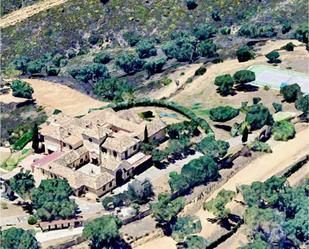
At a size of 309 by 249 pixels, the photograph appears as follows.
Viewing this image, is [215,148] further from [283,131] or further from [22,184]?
[22,184]

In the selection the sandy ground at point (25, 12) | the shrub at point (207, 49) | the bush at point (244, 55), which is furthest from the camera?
the sandy ground at point (25, 12)

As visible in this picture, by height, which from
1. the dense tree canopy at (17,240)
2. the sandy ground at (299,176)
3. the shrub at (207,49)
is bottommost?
the shrub at (207,49)

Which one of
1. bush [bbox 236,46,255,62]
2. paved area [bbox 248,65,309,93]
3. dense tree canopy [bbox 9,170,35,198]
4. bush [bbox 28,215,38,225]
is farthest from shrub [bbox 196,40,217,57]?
bush [bbox 28,215,38,225]

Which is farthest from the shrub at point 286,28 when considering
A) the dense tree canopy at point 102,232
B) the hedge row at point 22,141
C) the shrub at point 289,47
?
the dense tree canopy at point 102,232

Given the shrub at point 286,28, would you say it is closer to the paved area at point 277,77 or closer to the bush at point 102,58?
the paved area at point 277,77

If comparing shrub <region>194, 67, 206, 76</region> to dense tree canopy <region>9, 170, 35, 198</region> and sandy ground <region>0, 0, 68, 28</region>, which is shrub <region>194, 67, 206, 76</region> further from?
sandy ground <region>0, 0, 68, 28</region>

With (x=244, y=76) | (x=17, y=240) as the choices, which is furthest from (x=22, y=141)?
(x=244, y=76)
